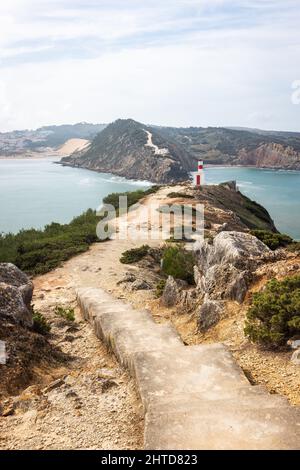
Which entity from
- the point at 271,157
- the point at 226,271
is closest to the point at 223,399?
the point at 226,271

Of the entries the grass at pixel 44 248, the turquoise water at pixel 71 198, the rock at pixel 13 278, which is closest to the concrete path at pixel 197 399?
the rock at pixel 13 278

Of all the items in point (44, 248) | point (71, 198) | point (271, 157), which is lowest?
point (71, 198)

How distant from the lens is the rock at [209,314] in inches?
401

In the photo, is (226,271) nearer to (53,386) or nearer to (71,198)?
(53,386)

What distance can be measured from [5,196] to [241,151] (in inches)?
4857

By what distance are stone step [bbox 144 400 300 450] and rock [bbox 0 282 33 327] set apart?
4821mm

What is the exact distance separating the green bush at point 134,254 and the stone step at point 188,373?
14.5 m

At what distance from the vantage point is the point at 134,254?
2306 centimetres

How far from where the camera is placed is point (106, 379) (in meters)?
7.29

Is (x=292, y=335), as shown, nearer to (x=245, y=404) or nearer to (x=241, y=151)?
(x=245, y=404)

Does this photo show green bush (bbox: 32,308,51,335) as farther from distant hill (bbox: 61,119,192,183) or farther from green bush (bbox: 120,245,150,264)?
distant hill (bbox: 61,119,192,183)

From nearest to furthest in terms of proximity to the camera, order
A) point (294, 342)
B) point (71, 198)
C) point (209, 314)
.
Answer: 1. point (294, 342)
2. point (209, 314)
3. point (71, 198)

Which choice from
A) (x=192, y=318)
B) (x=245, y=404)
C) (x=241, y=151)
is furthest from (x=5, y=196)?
(x=241, y=151)

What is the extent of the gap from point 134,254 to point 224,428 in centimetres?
1803
